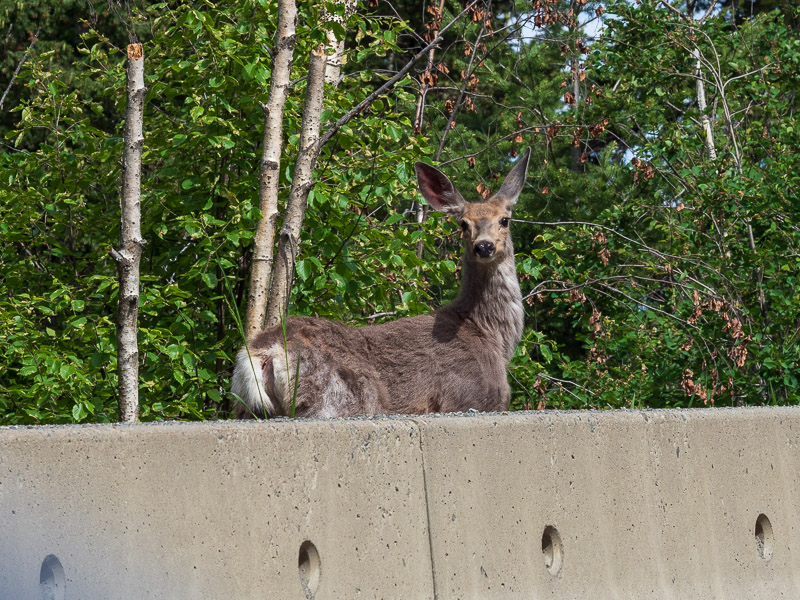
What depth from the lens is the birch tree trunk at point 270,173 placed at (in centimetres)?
759

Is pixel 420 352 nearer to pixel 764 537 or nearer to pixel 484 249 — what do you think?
pixel 484 249

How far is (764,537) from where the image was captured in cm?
503

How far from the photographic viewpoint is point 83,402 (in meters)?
6.88

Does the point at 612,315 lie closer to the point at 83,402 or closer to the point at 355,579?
the point at 83,402

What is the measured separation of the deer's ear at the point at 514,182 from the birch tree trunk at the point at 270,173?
6.14 feet

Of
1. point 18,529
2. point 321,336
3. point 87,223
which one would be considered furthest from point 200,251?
point 18,529

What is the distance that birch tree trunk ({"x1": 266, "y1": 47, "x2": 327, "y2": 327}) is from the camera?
7406 millimetres

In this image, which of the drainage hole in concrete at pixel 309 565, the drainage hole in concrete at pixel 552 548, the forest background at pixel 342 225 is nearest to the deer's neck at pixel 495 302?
the forest background at pixel 342 225

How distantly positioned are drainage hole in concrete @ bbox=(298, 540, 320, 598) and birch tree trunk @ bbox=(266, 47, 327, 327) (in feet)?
13.1

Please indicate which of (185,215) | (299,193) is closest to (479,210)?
(299,193)

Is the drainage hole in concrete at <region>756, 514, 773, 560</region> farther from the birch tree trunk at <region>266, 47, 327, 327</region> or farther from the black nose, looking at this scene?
the birch tree trunk at <region>266, 47, 327, 327</region>

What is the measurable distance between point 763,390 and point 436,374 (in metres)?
4.64

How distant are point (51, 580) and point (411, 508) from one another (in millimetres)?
1362

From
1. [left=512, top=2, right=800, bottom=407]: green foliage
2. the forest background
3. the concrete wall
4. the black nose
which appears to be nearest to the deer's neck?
the black nose
